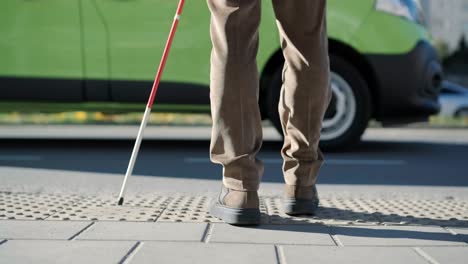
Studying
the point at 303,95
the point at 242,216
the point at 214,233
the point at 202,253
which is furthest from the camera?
the point at 303,95

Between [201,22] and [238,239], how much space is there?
3.45m

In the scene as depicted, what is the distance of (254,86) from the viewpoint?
105 inches

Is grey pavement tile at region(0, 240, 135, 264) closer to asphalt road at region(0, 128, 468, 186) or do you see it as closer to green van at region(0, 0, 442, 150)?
asphalt road at region(0, 128, 468, 186)

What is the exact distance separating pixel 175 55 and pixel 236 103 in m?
3.09

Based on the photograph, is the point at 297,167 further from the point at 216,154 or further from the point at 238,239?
the point at 238,239

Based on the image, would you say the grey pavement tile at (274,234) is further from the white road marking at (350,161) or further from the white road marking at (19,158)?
the white road marking at (19,158)

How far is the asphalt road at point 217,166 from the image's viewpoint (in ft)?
15.4

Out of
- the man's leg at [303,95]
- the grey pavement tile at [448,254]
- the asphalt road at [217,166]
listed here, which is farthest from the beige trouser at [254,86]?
the asphalt road at [217,166]

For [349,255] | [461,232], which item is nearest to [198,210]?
[349,255]

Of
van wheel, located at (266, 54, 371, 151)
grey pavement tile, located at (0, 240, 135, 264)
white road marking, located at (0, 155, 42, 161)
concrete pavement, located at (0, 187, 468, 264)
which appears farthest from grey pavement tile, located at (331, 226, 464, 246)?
white road marking, located at (0, 155, 42, 161)

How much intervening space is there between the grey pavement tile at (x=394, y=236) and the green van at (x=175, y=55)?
10.3 ft

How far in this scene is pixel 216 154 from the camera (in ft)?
8.86

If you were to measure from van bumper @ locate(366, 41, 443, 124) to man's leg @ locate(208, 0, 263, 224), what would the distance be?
10.6 ft

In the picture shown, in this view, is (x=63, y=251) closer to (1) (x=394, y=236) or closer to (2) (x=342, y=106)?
(1) (x=394, y=236)
